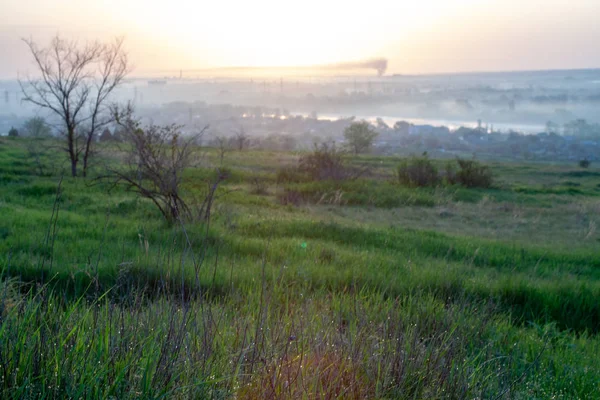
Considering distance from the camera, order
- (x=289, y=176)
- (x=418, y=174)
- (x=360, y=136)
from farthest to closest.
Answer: (x=360, y=136)
(x=418, y=174)
(x=289, y=176)

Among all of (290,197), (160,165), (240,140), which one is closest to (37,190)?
(160,165)

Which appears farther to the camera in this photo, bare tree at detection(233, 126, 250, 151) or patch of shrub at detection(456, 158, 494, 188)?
bare tree at detection(233, 126, 250, 151)

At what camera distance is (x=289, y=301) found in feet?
14.6

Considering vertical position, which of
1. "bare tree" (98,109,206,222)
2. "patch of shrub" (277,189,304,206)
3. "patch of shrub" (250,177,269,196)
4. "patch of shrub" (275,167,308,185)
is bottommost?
"patch of shrub" (277,189,304,206)

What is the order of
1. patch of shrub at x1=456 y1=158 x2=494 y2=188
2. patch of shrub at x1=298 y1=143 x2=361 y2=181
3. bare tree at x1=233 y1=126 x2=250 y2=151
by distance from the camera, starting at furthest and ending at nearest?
bare tree at x1=233 y1=126 x2=250 y2=151 < patch of shrub at x1=456 y1=158 x2=494 y2=188 < patch of shrub at x1=298 y1=143 x2=361 y2=181

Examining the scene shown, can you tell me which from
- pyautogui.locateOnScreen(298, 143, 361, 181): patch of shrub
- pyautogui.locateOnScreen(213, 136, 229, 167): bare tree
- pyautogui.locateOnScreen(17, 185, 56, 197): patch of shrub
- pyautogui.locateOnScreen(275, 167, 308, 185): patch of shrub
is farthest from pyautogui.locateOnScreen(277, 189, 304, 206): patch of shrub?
pyautogui.locateOnScreen(17, 185, 56, 197): patch of shrub

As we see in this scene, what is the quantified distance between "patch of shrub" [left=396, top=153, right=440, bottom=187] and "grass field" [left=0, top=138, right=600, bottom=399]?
4860 mm

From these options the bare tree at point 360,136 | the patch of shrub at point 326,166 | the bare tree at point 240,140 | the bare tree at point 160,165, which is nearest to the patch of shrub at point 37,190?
the bare tree at point 160,165

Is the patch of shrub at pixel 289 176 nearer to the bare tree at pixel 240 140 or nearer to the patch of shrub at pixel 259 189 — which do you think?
the patch of shrub at pixel 259 189

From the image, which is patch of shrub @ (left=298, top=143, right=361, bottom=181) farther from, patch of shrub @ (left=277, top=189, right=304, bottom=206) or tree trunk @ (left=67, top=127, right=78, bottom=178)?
tree trunk @ (left=67, top=127, right=78, bottom=178)

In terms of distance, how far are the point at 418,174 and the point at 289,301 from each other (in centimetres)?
1622

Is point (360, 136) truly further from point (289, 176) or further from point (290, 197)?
point (290, 197)

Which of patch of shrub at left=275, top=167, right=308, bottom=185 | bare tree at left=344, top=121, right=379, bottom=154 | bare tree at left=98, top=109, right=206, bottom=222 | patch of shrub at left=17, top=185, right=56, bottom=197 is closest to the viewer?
bare tree at left=98, top=109, right=206, bottom=222

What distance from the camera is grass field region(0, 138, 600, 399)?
7.74 ft
